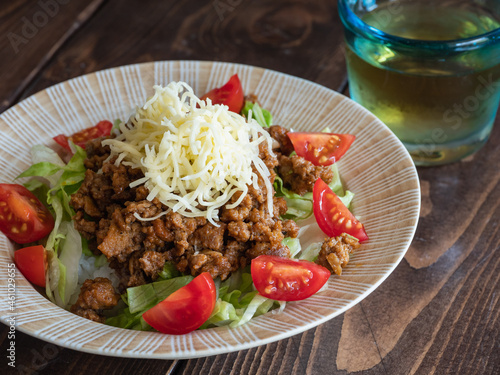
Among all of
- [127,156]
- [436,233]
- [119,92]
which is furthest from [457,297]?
[119,92]

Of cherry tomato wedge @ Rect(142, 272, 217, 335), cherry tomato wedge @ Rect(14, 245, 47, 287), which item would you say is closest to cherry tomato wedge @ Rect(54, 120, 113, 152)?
cherry tomato wedge @ Rect(14, 245, 47, 287)

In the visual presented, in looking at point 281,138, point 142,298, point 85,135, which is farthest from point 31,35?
point 142,298

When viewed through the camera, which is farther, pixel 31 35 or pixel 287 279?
pixel 31 35

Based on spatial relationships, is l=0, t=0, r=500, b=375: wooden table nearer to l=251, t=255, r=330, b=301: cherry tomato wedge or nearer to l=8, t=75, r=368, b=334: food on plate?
l=8, t=75, r=368, b=334: food on plate

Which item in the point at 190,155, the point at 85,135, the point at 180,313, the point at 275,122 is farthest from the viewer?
the point at 275,122

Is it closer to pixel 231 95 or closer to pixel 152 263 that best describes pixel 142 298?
pixel 152 263

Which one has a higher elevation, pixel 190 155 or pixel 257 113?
pixel 190 155
